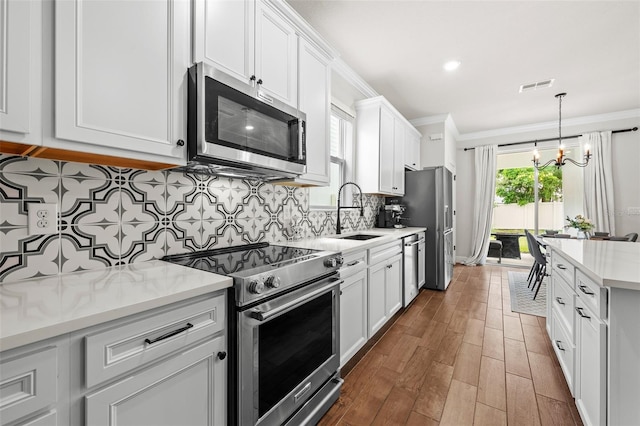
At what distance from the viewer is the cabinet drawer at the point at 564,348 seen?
1705 millimetres

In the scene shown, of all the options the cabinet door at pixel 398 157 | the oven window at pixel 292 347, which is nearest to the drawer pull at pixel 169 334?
the oven window at pixel 292 347

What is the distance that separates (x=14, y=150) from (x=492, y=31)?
11.4 ft

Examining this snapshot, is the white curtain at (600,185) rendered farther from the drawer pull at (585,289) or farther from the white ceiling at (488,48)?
the drawer pull at (585,289)

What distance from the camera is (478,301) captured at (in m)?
3.65

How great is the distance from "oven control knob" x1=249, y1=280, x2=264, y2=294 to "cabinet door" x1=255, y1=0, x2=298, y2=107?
115 cm

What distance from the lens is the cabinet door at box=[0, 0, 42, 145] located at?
811 mm

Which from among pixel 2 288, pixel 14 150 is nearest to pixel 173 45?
pixel 14 150

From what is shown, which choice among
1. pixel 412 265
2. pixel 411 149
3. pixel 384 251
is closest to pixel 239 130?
pixel 384 251

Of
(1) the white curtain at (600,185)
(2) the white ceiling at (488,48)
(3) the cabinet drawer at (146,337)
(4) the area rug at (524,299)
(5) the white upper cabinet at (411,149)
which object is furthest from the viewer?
(1) the white curtain at (600,185)

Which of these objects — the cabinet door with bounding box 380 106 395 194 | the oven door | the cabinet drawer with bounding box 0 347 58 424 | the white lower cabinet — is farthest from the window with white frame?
the cabinet drawer with bounding box 0 347 58 424

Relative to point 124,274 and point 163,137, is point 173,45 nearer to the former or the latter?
point 163,137

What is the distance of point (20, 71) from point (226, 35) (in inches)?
35.2

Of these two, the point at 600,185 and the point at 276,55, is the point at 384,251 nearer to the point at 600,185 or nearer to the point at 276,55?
the point at 276,55

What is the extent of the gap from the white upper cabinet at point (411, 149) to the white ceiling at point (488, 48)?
48 centimetres
